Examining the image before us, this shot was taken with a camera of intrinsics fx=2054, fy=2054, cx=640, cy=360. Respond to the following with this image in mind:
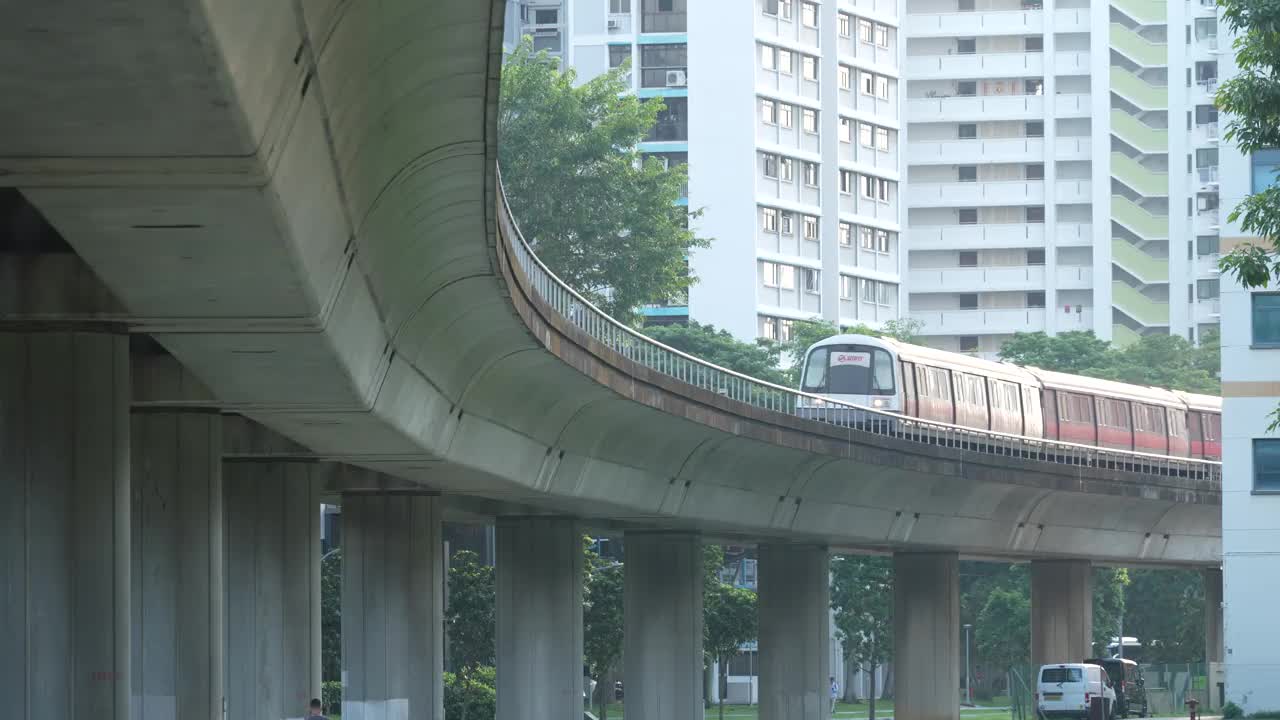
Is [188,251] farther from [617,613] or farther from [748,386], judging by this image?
[617,613]

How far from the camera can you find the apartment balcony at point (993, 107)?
12644 centimetres

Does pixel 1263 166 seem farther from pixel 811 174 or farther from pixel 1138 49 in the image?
pixel 1138 49

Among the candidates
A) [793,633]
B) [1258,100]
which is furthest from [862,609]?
[1258,100]

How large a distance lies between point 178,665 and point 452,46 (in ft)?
50.3

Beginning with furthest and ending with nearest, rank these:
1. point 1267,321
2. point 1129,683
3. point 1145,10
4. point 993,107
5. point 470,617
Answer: point 1145,10, point 993,107, point 470,617, point 1129,683, point 1267,321

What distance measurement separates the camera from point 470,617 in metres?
63.4

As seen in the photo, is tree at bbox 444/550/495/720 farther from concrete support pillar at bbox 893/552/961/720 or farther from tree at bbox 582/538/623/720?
concrete support pillar at bbox 893/552/961/720

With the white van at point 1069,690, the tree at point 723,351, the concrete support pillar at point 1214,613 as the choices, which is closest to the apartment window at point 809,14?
the tree at point 723,351

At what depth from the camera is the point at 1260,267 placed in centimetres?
2388

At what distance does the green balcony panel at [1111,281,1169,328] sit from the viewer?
414ft

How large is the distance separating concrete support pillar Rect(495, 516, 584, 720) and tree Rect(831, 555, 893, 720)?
1878 inches

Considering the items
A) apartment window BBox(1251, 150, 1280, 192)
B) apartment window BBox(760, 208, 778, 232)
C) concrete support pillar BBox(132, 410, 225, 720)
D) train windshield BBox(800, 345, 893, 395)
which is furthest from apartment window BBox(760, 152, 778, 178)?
concrete support pillar BBox(132, 410, 225, 720)

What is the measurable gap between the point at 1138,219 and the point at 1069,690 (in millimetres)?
83054

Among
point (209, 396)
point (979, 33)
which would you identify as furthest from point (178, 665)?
point (979, 33)
